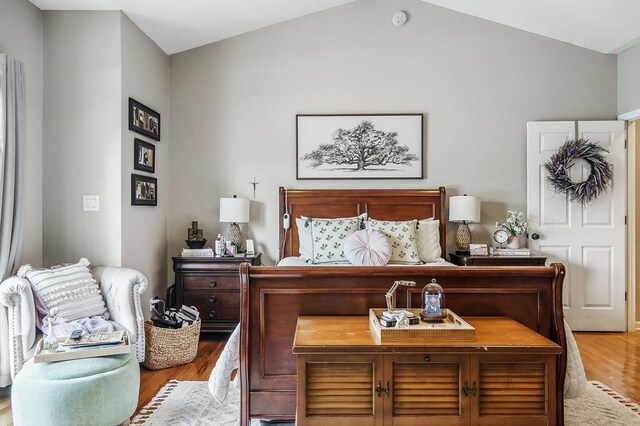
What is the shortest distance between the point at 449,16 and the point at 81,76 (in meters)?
3.63

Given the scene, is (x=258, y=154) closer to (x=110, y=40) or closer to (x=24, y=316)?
(x=110, y=40)

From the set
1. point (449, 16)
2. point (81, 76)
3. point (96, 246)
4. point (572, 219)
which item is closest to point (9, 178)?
point (96, 246)

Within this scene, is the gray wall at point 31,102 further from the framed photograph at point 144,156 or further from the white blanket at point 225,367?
the white blanket at point 225,367

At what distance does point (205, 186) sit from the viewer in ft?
14.1

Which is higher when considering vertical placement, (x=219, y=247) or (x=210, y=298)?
(x=219, y=247)

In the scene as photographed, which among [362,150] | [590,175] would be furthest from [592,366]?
[362,150]

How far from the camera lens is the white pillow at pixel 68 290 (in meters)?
2.62

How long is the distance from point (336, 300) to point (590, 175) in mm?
3398

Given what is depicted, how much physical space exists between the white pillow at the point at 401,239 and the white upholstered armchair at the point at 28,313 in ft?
6.70

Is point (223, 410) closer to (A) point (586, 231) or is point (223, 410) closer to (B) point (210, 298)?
(B) point (210, 298)

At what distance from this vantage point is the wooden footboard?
2076mm

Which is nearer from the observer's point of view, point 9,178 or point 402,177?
point 9,178

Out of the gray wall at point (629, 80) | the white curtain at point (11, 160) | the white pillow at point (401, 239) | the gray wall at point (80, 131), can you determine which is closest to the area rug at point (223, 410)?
the gray wall at point (80, 131)

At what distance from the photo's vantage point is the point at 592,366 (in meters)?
3.17
